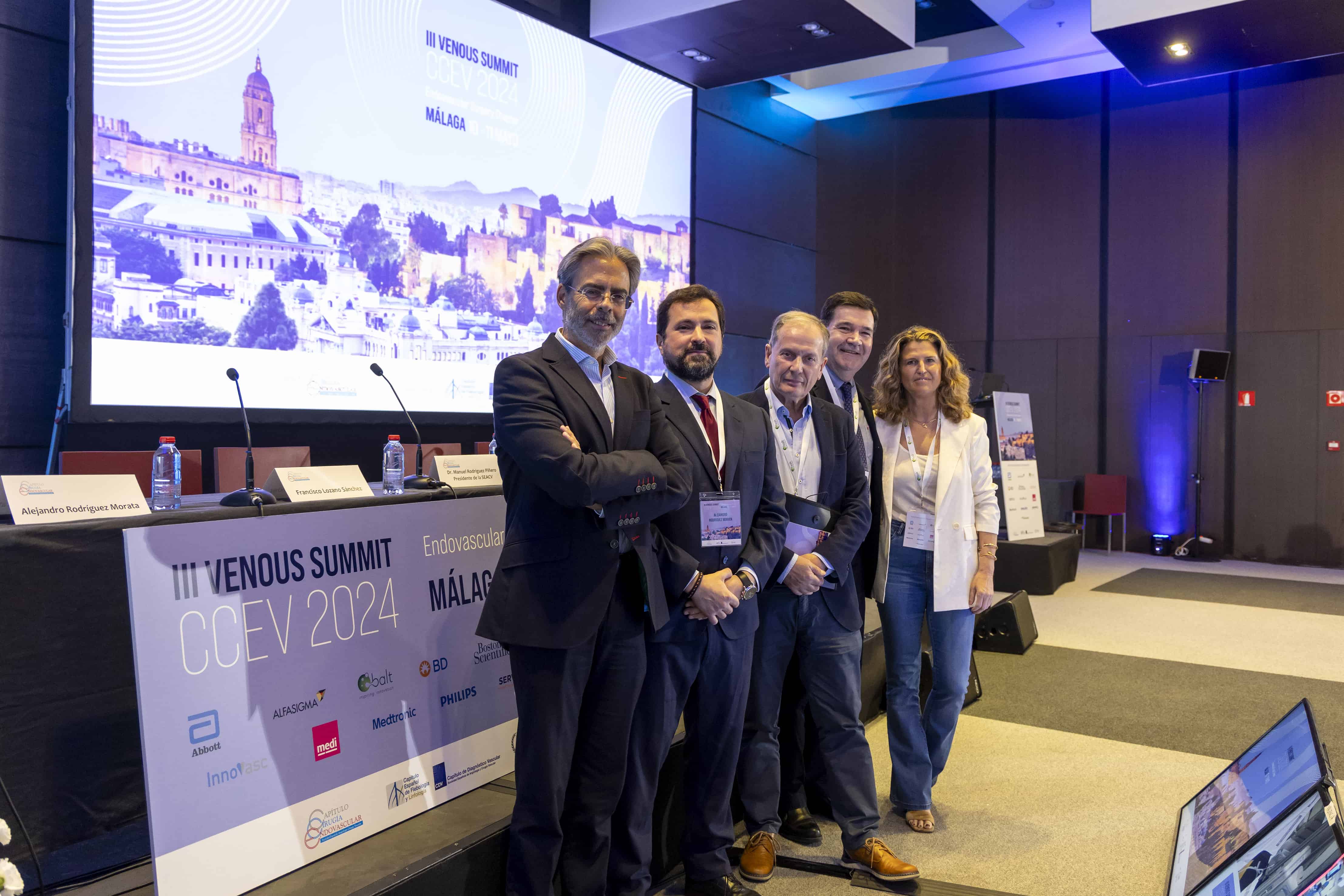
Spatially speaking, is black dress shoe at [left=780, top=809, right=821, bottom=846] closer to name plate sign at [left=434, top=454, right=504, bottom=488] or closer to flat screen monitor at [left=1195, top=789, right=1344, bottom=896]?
flat screen monitor at [left=1195, top=789, right=1344, bottom=896]

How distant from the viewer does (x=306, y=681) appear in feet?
6.23

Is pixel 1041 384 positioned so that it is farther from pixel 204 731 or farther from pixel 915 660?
pixel 204 731

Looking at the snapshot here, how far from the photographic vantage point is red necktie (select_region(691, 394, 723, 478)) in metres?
2.24

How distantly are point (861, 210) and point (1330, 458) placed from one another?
5.23 meters

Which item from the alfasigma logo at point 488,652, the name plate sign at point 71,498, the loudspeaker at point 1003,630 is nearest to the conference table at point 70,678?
the name plate sign at point 71,498

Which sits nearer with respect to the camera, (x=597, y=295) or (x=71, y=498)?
(x=71, y=498)

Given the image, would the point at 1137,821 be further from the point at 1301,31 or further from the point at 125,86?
the point at 1301,31

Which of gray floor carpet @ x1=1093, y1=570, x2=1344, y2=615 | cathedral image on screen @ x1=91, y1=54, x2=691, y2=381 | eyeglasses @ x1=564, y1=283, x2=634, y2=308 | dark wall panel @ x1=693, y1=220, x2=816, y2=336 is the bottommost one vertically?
gray floor carpet @ x1=1093, y1=570, x2=1344, y2=615

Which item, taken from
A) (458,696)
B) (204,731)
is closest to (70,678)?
(204,731)

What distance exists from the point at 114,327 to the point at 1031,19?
756 cm

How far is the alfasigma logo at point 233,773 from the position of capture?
1.68 meters

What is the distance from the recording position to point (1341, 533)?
831cm

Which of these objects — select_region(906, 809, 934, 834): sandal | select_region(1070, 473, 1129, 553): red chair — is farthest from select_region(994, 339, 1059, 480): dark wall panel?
select_region(906, 809, 934, 834): sandal

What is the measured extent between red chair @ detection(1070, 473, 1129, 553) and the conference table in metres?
8.90
